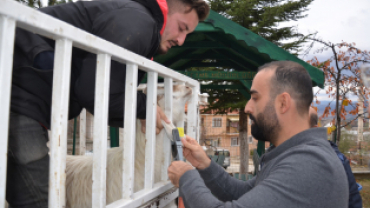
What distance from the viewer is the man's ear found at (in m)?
1.62

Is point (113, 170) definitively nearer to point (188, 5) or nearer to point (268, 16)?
point (188, 5)

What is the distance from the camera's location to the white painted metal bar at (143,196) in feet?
4.34

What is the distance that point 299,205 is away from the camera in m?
1.30

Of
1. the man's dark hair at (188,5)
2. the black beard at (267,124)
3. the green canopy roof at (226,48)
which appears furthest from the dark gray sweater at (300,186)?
the green canopy roof at (226,48)

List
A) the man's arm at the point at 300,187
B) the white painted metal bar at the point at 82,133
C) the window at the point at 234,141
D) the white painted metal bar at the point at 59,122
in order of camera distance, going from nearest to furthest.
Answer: the white painted metal bar at the point at 59,122 → the man's arm at the point at 300,187 → the white painted metal bar at the point at 82,133 → the window at the point at 234,141

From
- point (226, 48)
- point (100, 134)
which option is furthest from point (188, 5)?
point (226, 48)

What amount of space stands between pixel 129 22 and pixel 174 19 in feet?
2.11

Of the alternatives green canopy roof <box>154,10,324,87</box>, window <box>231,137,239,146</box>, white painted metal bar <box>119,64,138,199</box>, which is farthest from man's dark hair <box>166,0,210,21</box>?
window <box>231,137,239,146</box>

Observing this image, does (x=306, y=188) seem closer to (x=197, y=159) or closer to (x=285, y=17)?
(x=197, y=159)

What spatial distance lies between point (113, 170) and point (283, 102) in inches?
44.4

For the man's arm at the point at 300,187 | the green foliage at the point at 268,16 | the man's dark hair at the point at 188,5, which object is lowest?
the man's arm at the point at 300,187

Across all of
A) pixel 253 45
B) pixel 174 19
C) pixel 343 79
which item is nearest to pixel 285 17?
pixel 343 79

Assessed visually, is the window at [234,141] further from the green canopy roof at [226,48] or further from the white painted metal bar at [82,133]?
the white painted metal bar at [82,133]

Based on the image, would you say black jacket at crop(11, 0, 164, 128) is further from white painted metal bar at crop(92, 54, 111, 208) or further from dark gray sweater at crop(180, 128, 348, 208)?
dark gray sweater at crop(180, 128, 348, 208)
